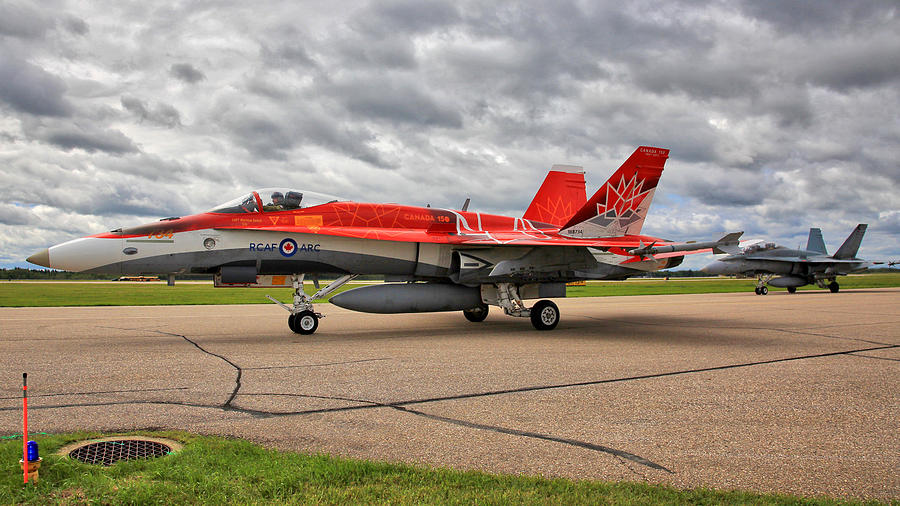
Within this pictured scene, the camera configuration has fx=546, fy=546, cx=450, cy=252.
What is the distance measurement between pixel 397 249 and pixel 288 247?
7.32 feet

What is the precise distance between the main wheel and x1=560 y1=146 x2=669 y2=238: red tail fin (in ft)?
19.8

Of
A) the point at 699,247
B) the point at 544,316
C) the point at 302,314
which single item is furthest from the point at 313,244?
the point at 699,247

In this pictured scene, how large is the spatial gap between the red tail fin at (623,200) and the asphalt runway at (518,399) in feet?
10.2

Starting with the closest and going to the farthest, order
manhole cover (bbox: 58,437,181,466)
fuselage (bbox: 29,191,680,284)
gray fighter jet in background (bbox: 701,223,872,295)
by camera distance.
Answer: manhole cover (bbox: 58,437,181,466) < fuselage (bbox: 29,191,680,284) < gray fighter jet in background (bbox: 701,223,872,295)

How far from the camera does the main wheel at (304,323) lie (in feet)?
34.4

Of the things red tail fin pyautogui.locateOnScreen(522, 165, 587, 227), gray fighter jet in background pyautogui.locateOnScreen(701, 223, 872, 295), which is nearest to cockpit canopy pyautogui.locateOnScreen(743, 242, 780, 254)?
gray fighter jet in background pyautogui.locateOnScreen(701, 223, 872, 295)

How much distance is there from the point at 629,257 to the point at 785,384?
642 centimetres

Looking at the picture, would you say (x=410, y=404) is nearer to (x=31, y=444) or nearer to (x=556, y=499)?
(x=556, y=499)

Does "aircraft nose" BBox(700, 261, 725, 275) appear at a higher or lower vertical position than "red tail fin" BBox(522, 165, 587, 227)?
lower

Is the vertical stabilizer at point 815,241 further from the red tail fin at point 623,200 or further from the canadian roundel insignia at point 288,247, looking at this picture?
the canadian roundel insignia at point 288,247

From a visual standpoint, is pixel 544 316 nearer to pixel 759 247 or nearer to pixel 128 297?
pixel 128 297

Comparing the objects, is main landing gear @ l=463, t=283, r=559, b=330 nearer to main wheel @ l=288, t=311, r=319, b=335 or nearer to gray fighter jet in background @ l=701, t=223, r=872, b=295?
main wheel @ l=288, t=311, r=319, b=335

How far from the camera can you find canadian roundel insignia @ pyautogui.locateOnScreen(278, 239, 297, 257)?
10.4 metres

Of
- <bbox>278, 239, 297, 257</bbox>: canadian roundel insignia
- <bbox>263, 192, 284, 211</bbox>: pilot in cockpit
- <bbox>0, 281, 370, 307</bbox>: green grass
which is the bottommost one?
<bbox>0, 281, 370, 307</bbox>: green grass
